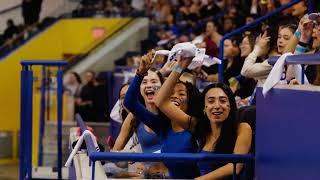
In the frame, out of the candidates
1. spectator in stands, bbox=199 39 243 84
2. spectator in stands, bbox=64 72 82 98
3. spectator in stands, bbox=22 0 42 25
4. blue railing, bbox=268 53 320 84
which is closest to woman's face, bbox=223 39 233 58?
spectator in stands, bbox=199 39 243 84

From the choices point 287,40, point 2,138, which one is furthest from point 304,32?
point 2,138

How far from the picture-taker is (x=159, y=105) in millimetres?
4750

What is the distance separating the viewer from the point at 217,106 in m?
Answer: 4.64

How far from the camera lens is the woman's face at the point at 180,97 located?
510cm

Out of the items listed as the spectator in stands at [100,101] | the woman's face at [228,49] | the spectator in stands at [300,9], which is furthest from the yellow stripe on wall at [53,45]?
the spectator in stands at [300,9]

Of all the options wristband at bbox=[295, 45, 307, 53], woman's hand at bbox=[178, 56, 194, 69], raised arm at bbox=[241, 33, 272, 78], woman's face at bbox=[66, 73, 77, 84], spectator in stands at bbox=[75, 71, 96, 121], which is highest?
wristband at bbox=[295, 45, 307, 53]

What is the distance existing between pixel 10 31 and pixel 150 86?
43.1 ft

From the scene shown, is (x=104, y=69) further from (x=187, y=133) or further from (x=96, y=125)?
(x=187, y=133)

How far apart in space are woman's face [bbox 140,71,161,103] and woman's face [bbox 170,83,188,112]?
32cm

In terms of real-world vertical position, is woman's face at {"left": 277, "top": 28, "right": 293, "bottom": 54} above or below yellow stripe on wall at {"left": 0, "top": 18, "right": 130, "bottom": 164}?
above

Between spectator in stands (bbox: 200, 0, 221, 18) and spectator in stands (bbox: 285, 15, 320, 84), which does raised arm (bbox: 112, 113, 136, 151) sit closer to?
spectator in stands (bbox: 285, 15, 320, 84)

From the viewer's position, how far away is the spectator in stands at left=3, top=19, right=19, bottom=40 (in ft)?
59.1

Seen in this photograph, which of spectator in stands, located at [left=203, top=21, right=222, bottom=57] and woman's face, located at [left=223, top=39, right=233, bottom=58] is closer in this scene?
woman's face, located at [left=223, top=39, right=233, bottom=58]

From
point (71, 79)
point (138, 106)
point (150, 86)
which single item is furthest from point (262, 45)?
point (71, 79)
